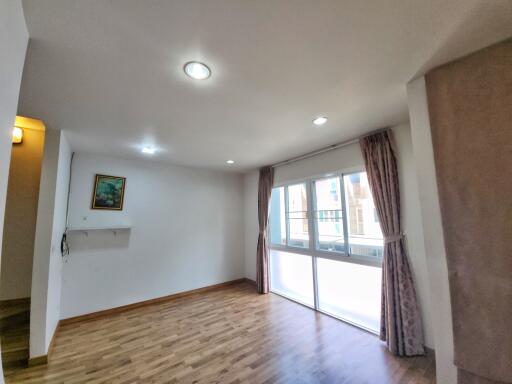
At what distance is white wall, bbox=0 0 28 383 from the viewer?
0.84 metres

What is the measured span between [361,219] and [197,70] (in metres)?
2.59

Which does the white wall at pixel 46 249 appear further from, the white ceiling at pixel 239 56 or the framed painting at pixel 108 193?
the framed painting at pixel 108 193

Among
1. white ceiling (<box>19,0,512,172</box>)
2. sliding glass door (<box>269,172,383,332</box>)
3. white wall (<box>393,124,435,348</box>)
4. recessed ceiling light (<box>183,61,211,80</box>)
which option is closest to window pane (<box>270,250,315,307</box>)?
sliding glass door (<box>269,172,383,332</box>)

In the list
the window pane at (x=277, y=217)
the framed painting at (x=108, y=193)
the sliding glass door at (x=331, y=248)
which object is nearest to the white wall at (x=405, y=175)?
the sliding glass door at (x=331, y=248)

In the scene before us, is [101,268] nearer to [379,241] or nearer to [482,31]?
[379,241]

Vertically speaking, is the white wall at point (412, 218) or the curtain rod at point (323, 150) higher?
the curtain rod at point (323, 150)

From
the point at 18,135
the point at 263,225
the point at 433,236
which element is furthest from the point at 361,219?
the point at 18,135

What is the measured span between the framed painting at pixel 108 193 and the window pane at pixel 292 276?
2.91m

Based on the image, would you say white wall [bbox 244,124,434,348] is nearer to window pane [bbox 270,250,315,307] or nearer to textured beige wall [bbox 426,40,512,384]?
window pane [bbox 270,250,315,307]

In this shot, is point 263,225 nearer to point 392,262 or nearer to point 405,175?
point 392,262

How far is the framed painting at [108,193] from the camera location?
3162mm

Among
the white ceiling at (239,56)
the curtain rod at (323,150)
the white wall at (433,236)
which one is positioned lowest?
the white wall at (433,236)

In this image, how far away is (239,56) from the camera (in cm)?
129

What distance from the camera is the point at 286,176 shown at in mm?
3805
